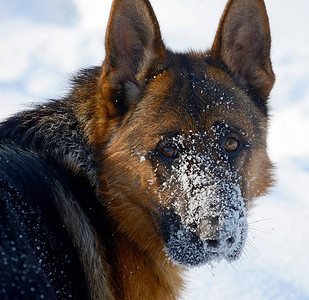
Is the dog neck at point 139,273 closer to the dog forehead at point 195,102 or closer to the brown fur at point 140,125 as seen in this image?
the brown fur at point 140,125

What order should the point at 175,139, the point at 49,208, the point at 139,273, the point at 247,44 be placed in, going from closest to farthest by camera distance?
the point at 49,208, the point at 175,139, the point at 139,273, the point at 247,44

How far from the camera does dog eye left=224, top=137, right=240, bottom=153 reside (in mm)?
3432

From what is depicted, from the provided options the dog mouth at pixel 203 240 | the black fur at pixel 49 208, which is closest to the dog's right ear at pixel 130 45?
the black fur at pixel 49 208

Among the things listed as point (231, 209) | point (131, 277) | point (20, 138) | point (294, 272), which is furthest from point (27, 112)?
point (294, 272)

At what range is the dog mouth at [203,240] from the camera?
2.93 metres

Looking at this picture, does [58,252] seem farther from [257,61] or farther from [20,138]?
[257,61]

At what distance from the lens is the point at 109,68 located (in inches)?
138

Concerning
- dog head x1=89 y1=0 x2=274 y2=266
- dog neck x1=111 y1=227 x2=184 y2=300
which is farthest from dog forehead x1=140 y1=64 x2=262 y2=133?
dog neck x1=111 y1=227 x2=184 y2=300

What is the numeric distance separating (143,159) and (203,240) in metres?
0.84

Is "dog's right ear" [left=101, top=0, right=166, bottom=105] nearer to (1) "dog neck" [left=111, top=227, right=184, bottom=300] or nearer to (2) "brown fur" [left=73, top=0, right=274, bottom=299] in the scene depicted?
(2) "brown fur" [left=73, top=0, right=274, bottom=299]

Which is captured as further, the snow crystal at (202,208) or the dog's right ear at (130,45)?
the dog's right ear at (130,45)

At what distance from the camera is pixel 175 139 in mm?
3311

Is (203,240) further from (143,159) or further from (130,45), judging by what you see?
(130,45)

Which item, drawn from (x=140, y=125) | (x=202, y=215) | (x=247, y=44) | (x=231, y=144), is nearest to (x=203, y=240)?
(x=202, y=215)
